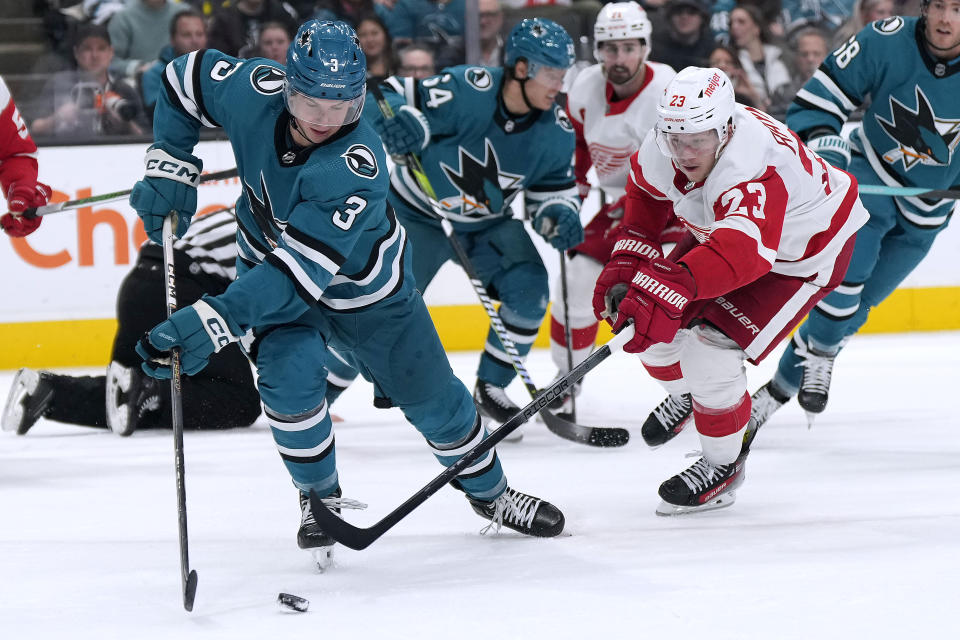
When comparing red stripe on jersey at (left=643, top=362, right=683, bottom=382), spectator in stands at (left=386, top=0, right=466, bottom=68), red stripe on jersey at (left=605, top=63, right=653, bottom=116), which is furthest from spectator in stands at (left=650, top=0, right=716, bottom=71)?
red stripe on jersey at (left=643, top=362, right=683, bottom=382)

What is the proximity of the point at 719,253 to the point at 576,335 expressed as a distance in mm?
1543

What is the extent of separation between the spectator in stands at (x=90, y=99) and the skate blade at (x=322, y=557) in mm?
3138

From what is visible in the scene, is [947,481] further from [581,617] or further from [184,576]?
[184,576]

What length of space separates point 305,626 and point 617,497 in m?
1.08

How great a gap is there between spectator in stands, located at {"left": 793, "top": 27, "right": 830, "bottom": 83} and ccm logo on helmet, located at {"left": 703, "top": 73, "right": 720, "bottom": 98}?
3.25 metres

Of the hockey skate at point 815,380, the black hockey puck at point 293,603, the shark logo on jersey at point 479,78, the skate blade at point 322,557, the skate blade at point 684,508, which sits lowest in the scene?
the hockey skate at point 815,380

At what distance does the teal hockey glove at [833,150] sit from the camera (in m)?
3.21

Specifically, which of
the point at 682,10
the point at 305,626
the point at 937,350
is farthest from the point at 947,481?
the point at 682,10

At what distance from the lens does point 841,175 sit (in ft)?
8.87

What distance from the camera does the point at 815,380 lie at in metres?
3.49

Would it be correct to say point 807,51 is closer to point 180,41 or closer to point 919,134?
point 919,134

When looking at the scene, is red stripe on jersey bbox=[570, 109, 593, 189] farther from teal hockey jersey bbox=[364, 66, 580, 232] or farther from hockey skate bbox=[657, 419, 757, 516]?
hockey skate bbox=[657, 419, 757, 516]

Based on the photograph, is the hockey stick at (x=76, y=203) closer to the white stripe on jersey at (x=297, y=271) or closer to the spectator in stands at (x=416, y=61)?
the white stripe on jersey at (x=297, y=271)

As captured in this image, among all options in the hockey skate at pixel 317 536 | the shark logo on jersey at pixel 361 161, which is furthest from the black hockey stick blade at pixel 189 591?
the shark logo on jersey at pixel 361 161
